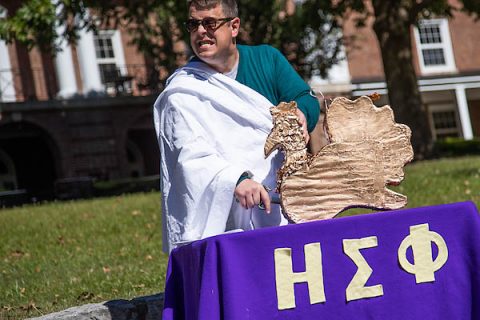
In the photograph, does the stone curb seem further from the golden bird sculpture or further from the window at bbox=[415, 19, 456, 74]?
the window at bbox=[415, 19, 456, 74]

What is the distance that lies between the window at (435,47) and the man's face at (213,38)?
31732 millimetres

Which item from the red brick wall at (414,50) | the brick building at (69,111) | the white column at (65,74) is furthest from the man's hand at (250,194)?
the red brick wall at (414,50)

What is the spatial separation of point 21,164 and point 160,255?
66.9 feet

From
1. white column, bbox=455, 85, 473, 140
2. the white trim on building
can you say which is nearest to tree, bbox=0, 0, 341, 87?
the white trim on building

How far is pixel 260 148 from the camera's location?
4.22m

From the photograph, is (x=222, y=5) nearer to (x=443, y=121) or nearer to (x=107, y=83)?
(x=107, y=83)

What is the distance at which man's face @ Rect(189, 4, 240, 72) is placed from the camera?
4.24 meters

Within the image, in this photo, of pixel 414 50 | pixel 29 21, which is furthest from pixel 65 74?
pixel 414 50

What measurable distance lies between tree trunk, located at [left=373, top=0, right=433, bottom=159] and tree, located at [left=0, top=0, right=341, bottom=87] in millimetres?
1355

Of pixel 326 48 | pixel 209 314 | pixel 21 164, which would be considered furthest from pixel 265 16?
pixel 209 314

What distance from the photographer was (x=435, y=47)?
3581cm

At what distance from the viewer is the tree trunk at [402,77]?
20344 millimetres

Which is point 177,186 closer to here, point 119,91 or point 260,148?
point 260,148

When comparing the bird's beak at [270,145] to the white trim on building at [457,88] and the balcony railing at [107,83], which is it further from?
the white trim on building at [457,88]
